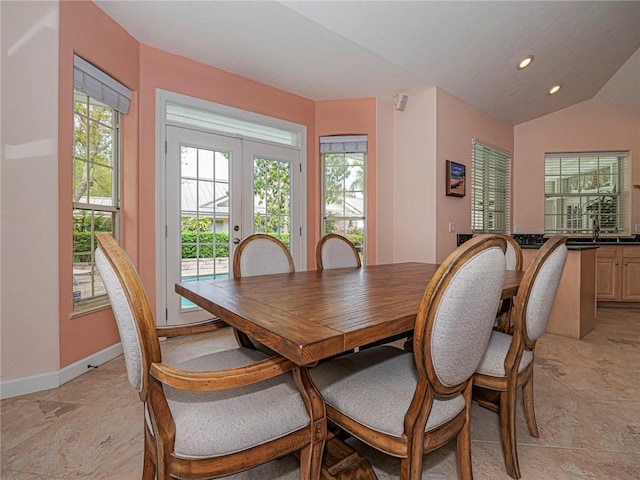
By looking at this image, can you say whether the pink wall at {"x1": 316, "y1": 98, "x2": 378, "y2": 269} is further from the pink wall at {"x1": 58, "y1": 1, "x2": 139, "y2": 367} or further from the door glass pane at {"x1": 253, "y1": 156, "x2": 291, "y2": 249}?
the pink wall at {"x1": 58, "y1": 1, "x2": 139, "y2": 367}

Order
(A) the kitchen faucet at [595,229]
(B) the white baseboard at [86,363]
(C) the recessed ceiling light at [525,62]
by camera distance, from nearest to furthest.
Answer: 1. (B) the white baseboard at [86,363]
2. (C) the recessed ceiling light at [525,62]
3. (A) the kitchen faucet at [595,229]

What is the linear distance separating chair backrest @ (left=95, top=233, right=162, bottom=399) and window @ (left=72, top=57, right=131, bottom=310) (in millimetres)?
1943

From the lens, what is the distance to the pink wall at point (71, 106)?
7.32 ft

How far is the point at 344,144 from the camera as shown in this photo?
13.5ft

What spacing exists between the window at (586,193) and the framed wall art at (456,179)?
2.03 metres

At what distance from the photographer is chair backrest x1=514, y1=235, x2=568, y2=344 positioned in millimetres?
1323

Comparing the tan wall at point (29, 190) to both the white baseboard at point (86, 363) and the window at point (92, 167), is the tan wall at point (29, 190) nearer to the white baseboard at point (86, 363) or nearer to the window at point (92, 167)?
the white baseboard at point (86, 363)


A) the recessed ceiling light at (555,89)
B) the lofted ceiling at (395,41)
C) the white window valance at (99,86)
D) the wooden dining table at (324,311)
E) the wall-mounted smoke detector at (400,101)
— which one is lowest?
the wooden dining table at (324,311)

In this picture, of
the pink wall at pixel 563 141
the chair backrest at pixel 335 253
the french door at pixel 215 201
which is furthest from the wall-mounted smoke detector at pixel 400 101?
the pink wall at pixel 563 141

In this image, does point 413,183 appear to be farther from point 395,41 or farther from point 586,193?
point 586,193

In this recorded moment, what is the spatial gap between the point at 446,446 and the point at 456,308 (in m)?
1.04

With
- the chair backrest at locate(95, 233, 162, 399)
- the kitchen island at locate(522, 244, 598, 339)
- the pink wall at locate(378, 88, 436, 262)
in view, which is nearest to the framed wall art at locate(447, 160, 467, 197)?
the pink wall at locate(378, 88, 436, 262)

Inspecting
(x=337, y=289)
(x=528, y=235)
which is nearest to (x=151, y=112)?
A: (x=337, y=289)

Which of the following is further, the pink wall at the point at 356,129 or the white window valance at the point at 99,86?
the pink wall at the point at 356,129
